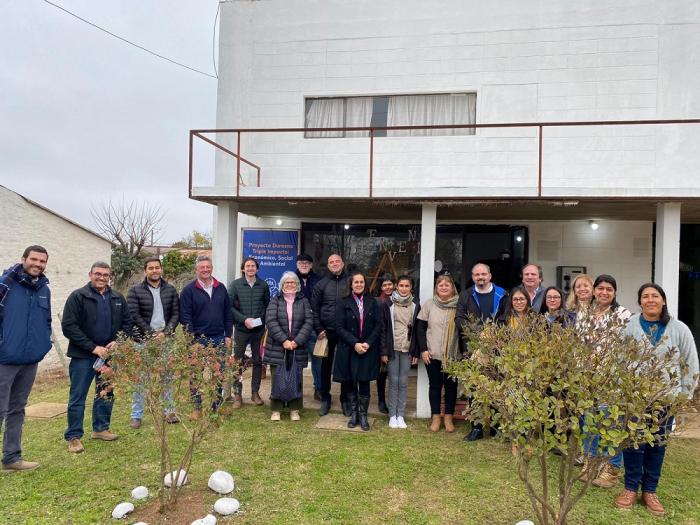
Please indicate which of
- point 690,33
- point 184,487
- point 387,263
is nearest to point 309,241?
point 387,263

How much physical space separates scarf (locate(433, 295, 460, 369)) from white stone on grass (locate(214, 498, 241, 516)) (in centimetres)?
A: 247

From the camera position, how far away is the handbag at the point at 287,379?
483 cm

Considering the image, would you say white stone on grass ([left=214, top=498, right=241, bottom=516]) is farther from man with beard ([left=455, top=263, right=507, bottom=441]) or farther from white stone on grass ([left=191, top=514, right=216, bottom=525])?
man with beard ([left=455, top=263, right=507, bottom=441])

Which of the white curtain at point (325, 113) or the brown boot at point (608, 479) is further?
the white curtain at point (325, 113)

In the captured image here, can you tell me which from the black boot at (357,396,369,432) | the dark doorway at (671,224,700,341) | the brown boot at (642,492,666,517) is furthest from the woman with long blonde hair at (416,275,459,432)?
the dark doorway at (671,224,700,341)

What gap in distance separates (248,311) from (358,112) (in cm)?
436

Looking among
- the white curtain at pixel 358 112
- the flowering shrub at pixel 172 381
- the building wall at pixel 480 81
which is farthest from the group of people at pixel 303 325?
the white curtain at pixel 358 112

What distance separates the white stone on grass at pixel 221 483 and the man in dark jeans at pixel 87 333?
1360 mm

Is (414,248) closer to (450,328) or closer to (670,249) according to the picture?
(450,328)

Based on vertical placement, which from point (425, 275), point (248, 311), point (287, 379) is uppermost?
point (425, 275)

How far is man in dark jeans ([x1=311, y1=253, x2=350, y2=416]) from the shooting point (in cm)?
513

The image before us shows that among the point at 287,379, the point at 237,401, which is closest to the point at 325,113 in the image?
the point at 287,379

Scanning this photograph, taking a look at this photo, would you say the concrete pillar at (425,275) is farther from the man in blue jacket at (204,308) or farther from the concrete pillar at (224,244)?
the concrete pillar at (224,244)

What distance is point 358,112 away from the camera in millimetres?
7723
